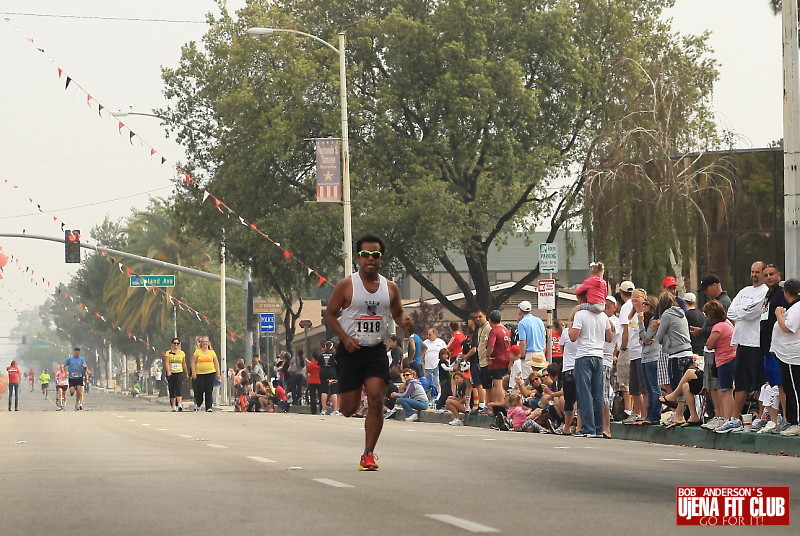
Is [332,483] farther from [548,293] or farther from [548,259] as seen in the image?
[548,259]

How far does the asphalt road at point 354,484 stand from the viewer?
9570 millimetres

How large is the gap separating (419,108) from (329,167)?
735 cm

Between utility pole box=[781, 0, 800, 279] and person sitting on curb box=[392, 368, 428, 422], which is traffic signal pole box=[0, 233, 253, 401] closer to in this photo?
person sitting on curb box=[392, 368, 428, 422]

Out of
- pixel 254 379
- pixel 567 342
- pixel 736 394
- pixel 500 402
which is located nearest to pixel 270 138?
pixel 254 379

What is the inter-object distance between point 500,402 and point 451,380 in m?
5.29

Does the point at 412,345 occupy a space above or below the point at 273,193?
below

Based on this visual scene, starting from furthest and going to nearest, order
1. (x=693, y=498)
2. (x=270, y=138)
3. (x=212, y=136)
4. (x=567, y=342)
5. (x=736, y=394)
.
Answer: (x=212, y=136), (x=270, y=138), (x=567, y=342), (x=736, y=394), (x=693, y=498)

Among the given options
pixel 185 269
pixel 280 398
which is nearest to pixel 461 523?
pixel 280 398

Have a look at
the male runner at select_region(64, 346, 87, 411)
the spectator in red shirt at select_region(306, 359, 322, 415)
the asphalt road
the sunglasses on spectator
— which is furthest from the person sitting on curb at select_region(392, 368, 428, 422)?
the sunglasses on spectator

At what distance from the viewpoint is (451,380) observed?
31.3 metres

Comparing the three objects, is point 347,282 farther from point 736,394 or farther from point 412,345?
point 412,345

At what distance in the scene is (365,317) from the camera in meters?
13.7

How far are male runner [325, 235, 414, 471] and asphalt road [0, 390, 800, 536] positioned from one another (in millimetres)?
578

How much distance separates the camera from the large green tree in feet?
149
